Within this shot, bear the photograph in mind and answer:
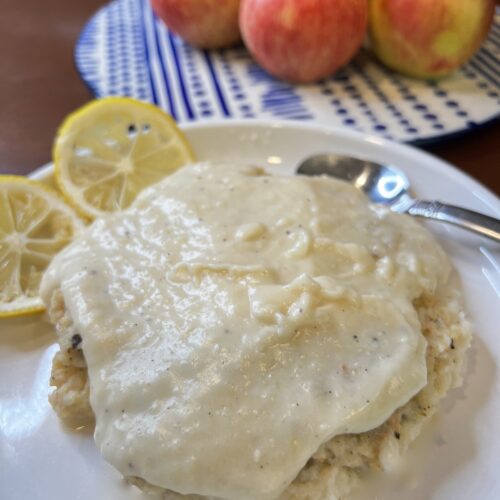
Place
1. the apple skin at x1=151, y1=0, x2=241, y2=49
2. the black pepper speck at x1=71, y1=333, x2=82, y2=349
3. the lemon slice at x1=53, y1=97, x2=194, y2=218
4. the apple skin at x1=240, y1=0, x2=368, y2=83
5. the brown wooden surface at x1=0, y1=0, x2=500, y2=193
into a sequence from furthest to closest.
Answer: the apple skin at x1=151, y1=0, x2=241, y2=49 < the apple skin at x1=240, y1=0, x2=368, y2=83 < the brown wooden surface at x1=0, y1=0, x2=500, y2=193 < the lemon slice at x1=53, y1=97, x2=194, y2=218 < the black pepper speck at x1=71, y1=333, x2=82, y2=349

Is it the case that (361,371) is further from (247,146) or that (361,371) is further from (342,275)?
(247,146)

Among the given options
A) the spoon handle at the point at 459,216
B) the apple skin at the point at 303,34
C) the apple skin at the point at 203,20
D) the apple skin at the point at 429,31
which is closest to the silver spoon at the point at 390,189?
the spoon handle at the point at 459,216

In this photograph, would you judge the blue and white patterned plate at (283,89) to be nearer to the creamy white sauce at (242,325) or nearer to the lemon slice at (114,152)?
the lemon slice at (114,152)

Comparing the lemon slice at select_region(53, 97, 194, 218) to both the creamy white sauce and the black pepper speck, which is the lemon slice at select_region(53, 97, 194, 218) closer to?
the creamy white sauce

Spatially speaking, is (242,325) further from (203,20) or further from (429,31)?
(203,20)

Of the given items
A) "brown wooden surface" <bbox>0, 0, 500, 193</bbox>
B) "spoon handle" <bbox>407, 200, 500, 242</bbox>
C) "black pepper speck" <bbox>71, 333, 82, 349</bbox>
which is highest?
"spoon handle" <bbox>407, 200, 500, 242</bbox>

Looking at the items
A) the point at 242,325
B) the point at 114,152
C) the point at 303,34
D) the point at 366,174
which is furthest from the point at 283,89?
the point at 242,325

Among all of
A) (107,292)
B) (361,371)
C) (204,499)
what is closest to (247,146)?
(107,292)

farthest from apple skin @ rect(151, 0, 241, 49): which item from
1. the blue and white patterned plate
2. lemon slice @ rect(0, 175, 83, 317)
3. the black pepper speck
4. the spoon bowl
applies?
the black pepper speck
